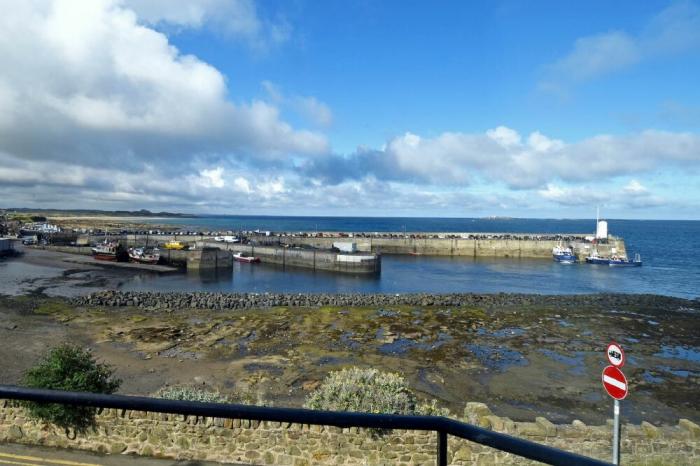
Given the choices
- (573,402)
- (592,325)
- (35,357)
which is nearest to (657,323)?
(592,325)

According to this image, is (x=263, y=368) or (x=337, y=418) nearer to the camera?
(x=337, y=418)

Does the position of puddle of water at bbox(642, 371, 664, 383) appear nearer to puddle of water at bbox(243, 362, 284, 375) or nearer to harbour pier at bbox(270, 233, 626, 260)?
puddle of water at bbox(243, 362, 284, 375)

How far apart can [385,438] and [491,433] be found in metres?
7.03

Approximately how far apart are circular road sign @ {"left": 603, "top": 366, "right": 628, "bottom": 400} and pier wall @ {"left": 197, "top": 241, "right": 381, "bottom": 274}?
177 feet

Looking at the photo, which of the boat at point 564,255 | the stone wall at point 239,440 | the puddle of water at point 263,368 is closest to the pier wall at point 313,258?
the boat at point 564,255

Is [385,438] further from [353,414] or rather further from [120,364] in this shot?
[120,364]

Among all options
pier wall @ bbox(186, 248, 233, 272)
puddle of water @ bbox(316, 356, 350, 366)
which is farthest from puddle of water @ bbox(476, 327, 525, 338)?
pier wall @ bbox(186, 248, 233, 272)

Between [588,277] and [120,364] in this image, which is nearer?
[120,364]

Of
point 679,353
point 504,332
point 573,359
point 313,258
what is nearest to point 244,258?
point 313,258

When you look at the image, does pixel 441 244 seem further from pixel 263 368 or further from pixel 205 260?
pixel 263 368

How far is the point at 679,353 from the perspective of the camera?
2512cm

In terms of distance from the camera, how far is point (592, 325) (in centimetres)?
3114

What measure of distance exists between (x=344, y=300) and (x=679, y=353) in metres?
24.7

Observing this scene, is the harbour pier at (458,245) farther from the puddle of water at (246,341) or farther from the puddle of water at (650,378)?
the puddle of water at (650,378)
